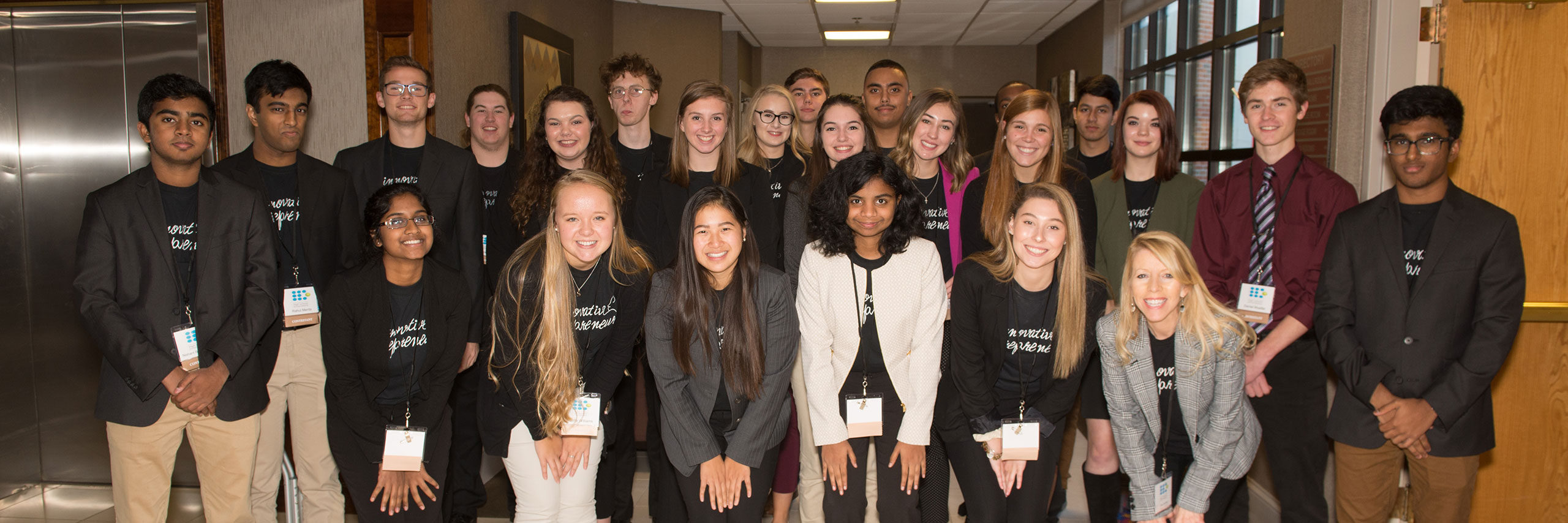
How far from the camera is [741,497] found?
8.63 feet

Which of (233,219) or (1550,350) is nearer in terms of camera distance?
(233,219)

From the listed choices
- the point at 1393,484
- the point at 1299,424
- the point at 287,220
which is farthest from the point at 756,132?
the point at 1393,484

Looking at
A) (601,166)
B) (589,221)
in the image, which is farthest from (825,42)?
(589,221)

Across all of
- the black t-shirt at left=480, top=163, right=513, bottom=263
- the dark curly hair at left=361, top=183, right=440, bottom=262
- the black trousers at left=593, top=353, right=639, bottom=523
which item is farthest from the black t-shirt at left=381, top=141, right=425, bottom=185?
the black trousers at left=593, top=353, right=639, bottom=523

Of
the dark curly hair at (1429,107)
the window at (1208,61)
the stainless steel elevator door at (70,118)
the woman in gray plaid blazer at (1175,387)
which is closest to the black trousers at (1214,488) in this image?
the woman in gray plaid blazer at (1175,387)

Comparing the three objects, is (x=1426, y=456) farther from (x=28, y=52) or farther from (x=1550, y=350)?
(x=28, y=52)

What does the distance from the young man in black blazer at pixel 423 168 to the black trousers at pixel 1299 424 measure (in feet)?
9.09

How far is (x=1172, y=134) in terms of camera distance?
10.1ft

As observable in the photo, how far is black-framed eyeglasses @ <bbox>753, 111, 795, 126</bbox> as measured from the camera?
11.1ft

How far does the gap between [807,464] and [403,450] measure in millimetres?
1295

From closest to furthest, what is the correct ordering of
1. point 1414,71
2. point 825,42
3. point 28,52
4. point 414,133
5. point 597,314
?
point 597,314
point 1414,71
point 414,133
point 28,52
point 825,42

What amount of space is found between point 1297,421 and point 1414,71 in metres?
1.30

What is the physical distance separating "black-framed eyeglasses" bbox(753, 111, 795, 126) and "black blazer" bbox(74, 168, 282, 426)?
177 cm

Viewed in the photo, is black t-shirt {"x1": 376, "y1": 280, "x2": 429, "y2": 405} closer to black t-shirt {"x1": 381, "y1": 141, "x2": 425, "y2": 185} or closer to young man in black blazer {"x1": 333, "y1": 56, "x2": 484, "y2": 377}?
young man in black blazer {"x1": 333, "y1": 56, "x2": 484, "y2": 377}
